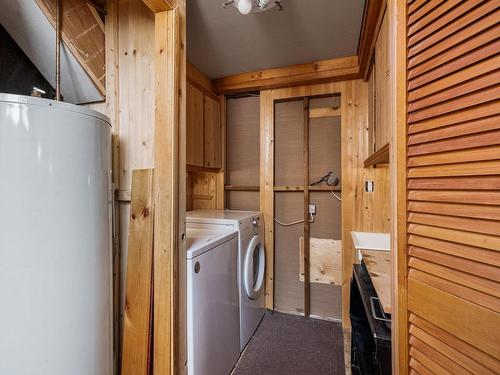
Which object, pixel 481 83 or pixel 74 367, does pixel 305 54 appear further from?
pixel 74 367

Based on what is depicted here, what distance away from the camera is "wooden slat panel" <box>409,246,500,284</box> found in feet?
1.85

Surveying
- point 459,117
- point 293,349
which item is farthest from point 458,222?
point 293,349

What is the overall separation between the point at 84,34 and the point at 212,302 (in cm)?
170

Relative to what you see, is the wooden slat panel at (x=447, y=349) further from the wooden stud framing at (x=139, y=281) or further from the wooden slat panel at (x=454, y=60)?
the wooden stud framing at (x=139, y=281)

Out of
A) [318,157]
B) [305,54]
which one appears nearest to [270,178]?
[318,157]

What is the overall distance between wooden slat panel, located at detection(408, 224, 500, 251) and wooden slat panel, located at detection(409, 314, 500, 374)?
0.83ft

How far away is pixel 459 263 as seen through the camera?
0.62 m

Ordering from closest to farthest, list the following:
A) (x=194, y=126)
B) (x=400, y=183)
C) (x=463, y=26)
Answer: (x=463, y=26) → (x=400, y=183) → (x=194, y=126)

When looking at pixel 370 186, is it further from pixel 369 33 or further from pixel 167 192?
pixel 167 192

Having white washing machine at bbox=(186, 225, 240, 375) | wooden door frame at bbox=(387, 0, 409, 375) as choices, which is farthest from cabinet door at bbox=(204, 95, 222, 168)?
wooden door frame at bbox=(387, 0, 409, 375)

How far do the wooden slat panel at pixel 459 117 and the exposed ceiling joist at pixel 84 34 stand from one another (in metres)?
1.57

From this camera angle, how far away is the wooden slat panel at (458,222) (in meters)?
0.56

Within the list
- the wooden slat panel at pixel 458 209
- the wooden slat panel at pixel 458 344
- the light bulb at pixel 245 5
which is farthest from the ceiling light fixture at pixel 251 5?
the wooden slat panel at pixel 458 344

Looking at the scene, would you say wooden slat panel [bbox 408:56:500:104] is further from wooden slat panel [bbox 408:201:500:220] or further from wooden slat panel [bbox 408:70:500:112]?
wooden slat panel [bbox 408:201:500:220]
